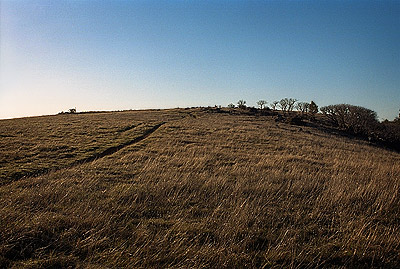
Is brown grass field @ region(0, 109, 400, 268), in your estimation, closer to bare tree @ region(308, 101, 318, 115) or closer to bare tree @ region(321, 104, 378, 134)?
bare tree @ region(321, 104, 378, 134)

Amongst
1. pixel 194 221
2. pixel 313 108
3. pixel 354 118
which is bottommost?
pixel 194 221

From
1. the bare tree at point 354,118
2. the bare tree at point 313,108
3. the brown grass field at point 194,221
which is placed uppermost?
the bare tree at point 313,108

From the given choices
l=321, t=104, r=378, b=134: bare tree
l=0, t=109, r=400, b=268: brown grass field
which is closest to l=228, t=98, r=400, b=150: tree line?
l=321, t=104, r=378, b=134: bare tree

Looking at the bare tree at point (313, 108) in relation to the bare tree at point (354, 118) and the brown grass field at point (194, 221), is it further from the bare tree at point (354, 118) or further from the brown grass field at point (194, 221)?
the brown grass field at point (194, 221)

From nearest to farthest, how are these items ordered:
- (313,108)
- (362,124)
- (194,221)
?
(194,221) → (362,124) → (313,108)

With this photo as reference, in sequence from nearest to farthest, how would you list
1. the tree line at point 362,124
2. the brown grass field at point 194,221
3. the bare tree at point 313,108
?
the brown grass field at point 194,221
the tree line at point 362,124
the bare tree at point 313,108

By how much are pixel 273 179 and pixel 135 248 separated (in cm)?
707

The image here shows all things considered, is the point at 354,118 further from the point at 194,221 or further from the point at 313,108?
the point at 194,221

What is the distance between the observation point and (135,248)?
4930 mm

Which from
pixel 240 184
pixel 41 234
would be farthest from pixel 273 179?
pixel 41 234

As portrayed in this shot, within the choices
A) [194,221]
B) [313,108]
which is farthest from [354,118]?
[194,221]

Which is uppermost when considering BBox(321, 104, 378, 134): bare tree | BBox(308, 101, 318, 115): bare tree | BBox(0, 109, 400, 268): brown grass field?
BBox(308, 101, 318, 115): bare tree

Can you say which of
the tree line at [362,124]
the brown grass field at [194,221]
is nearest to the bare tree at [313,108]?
the tree line at [362,124]

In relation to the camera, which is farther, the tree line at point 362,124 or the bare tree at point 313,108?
the bare tree at point 313,108
